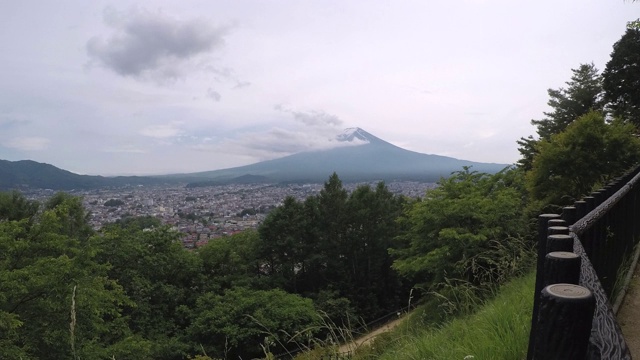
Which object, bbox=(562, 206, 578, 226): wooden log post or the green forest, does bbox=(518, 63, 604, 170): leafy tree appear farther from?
bbox=(562, 206, 578, 226): wooden log post

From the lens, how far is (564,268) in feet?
3.36

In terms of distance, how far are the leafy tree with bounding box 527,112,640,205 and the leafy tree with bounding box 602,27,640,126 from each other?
10.3 meters

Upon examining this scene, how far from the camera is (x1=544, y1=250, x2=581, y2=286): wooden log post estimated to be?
3.33 ft

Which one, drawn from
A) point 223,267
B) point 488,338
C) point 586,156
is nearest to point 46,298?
point 488,338

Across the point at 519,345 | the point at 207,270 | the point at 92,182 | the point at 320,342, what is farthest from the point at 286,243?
the point at 92,182

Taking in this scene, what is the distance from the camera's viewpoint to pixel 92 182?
171 meters

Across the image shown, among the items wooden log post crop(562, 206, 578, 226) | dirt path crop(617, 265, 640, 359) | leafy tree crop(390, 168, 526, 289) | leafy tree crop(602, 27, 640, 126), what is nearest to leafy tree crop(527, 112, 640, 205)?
leafy tree crop(390, 168, 526, 289)

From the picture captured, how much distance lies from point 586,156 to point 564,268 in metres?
11.3

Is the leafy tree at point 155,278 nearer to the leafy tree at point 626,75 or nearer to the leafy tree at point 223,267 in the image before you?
the leafy tree at point 223,267

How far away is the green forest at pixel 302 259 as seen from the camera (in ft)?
28.5

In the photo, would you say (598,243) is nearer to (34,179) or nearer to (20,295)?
(20,295)

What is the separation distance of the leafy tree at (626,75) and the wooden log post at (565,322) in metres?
22.5

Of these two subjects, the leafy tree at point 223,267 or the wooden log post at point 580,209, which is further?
the leafy tree at point 223,267

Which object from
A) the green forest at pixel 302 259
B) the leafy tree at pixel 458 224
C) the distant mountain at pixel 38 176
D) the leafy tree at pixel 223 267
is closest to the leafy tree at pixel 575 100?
the green forest at pixel 302 259
